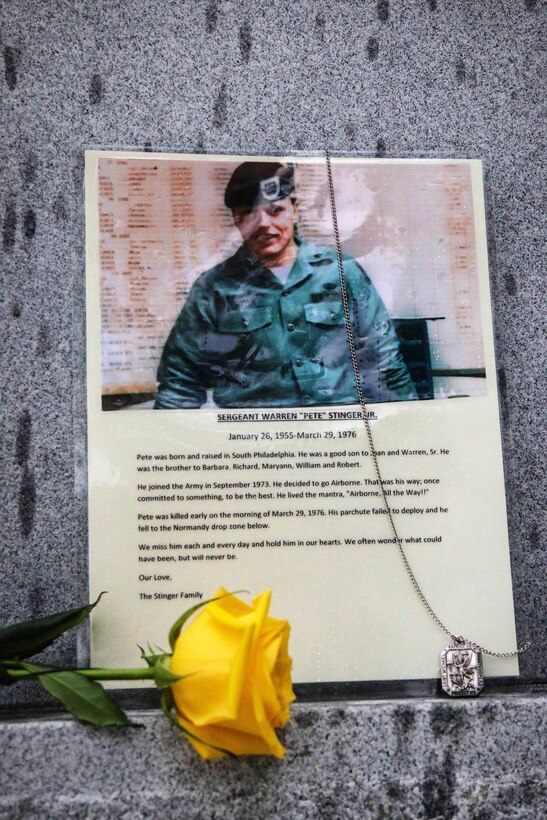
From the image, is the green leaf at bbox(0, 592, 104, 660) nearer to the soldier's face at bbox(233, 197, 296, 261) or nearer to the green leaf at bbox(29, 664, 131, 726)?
the green leaf at bbox(29, 664, 131, 726)

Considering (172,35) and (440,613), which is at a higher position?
(172,35)

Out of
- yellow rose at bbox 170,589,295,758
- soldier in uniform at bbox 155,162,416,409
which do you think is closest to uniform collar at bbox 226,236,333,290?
soldier in uniform at bbox 155,162,416,409

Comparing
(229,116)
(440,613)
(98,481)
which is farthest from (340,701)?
(229,116)

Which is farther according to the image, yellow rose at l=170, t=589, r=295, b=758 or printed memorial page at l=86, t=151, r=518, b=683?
printed memorial page at l=86, t=151, r=518, b=683

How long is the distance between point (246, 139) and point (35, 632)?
0.36 metres

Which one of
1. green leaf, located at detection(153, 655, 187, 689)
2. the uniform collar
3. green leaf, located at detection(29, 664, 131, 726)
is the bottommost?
green leaf, located at detection(29, 664, 131, 726)

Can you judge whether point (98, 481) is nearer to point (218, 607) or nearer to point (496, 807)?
point (218, 607)

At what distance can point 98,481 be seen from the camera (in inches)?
18.2

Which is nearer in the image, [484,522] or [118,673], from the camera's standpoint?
[118,673]

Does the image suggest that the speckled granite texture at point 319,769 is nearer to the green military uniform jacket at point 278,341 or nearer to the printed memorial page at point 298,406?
the printed memorial page at point 298,406

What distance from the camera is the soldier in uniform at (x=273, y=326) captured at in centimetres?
48

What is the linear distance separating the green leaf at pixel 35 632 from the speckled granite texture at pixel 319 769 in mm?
42

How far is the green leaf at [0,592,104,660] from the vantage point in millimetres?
407

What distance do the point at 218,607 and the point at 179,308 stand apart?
214mm
